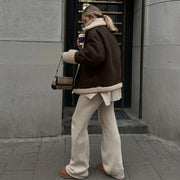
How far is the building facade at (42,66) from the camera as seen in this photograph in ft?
14.7

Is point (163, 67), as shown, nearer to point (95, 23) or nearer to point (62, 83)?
point (95, 23)

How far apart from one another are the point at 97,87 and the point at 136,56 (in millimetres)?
2711

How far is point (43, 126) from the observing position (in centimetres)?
470

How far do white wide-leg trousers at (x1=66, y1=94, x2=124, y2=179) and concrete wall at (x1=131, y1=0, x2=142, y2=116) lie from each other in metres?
2.25

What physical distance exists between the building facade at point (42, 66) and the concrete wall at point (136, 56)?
571mm

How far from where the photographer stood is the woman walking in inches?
117

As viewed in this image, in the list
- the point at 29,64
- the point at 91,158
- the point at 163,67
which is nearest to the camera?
the point at 91,158

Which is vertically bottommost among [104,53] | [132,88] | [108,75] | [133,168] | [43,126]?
[133,168]

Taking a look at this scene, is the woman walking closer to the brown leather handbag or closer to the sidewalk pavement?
the brown leather handbag

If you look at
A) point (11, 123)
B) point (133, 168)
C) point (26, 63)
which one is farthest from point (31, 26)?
point (133, 168)

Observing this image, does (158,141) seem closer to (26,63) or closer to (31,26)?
(26,63)

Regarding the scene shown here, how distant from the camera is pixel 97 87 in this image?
3.09 meters

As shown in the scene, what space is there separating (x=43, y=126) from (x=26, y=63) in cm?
109

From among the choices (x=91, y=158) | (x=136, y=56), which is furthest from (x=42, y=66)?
(x=136, y=56)
